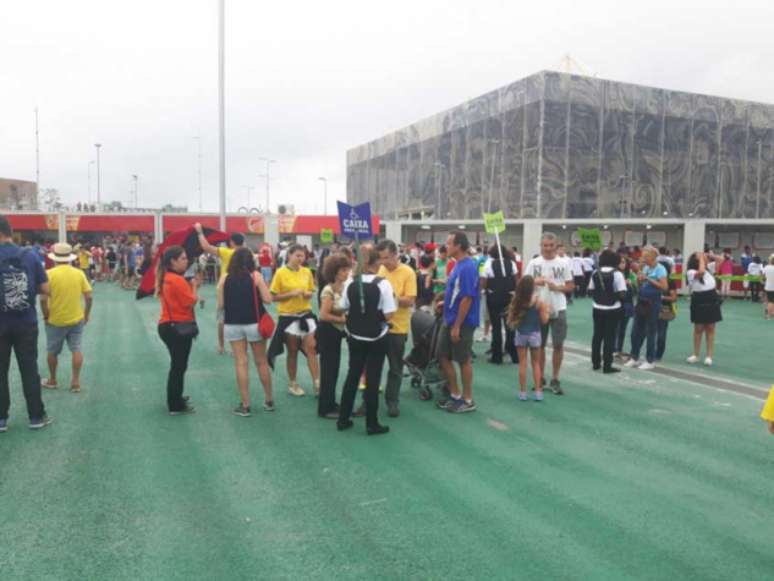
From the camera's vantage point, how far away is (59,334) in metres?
7.06

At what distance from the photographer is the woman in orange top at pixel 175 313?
6.21 metres

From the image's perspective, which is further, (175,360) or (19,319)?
(175,360)

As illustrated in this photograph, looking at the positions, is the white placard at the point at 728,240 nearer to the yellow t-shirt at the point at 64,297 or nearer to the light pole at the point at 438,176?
the yellow t-shirt at the point at 64,297

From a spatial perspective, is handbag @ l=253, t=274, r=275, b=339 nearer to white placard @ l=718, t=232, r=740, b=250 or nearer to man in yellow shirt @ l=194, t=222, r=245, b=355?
man in yellow shirt @ l=194, t=222, r=245, b=355

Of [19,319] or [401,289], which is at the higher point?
[401,289]

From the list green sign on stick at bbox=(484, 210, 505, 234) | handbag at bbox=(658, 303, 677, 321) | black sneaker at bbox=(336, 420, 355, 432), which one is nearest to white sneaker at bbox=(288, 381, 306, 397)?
black sneaker at bbox=(336, 420, 355, 432)

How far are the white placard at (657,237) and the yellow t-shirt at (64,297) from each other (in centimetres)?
2586

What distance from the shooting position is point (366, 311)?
5.73m

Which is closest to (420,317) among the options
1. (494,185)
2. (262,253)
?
(262,253)

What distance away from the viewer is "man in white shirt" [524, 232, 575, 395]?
24.5 ft

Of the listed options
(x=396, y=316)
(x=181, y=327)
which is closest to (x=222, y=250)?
(x=181, y=327)

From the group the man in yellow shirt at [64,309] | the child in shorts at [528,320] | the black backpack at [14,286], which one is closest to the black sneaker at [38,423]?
the black backpack at [14,286]

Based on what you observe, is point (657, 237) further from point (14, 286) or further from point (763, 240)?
point (14, 286)

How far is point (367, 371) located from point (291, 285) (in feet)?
5.35
